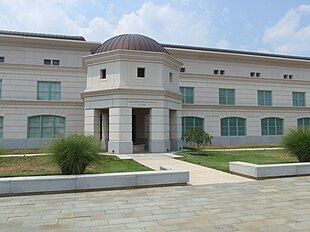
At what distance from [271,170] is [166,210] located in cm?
618

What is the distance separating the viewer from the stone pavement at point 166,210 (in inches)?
226

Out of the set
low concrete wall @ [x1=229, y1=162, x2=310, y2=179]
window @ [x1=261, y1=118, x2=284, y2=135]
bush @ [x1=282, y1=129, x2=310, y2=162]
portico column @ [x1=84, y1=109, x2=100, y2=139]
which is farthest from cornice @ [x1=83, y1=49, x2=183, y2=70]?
window @ [x1=261, y1=118, x2=284, y2=135]

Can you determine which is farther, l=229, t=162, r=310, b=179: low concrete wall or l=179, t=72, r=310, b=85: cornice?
l=179, t=72, r=310, b=85: cornice

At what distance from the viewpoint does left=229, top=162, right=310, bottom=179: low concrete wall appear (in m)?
11.0

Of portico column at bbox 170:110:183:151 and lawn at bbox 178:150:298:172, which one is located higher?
portico column at bbox 170:110:183:151

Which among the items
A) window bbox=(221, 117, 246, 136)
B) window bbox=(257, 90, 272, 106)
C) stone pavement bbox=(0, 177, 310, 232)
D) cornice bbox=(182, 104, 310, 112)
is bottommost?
stone pavement bbox=(0, 177, 310, 232)

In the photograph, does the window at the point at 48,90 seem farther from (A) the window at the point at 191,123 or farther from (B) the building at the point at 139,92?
(A) the window at the point at 191,123

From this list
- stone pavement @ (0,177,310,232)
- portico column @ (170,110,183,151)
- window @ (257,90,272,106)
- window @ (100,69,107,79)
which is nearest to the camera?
stone pavement @ (0,177,310,232)

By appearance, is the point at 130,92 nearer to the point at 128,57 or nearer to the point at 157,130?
the point at 128,57

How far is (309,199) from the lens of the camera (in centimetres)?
780

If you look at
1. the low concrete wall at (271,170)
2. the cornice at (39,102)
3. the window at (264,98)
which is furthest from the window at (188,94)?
the low concrete wall at (271,170)

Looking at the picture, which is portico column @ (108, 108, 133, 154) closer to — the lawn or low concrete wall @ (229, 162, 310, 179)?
the lawn

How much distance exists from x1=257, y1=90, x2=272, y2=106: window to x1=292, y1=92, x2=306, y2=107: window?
3.57 m

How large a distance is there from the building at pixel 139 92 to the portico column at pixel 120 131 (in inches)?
3.0
